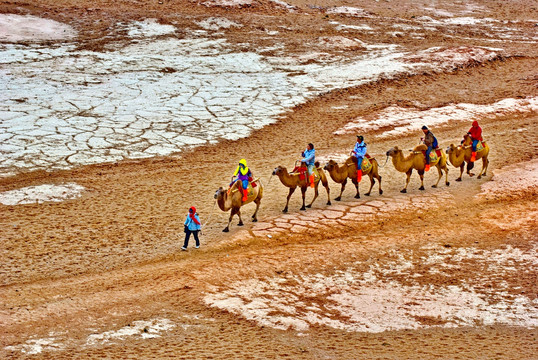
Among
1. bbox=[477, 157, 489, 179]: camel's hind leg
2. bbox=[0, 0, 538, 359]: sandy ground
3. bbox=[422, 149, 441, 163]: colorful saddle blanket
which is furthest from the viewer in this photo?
bbox=[477, 157, 489, 179]: camel's hind leg

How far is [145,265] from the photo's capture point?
1113 cm

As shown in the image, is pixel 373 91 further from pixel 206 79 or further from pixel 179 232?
pixel 179 232

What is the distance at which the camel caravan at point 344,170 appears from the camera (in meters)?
12.7

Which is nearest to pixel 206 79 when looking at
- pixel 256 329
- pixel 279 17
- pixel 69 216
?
pixel 279 17

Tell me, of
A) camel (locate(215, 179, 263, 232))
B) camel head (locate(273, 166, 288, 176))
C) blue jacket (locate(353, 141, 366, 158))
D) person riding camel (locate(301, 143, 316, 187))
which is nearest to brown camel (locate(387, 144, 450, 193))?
blue jacket (locate(353, 141, 366, 158))

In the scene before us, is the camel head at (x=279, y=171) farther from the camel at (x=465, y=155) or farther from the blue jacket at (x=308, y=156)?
the camel at (x=465, y=155)

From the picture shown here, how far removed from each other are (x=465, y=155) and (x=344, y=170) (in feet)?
12.0

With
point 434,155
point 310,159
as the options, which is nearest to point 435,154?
point 434,155

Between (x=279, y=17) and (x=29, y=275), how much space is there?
75.5 ft

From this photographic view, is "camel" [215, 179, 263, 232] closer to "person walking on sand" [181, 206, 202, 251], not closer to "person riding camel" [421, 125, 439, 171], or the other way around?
"person walking on sand" [181, 206, 202, 251]

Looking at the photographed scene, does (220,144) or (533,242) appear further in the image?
(220,144)

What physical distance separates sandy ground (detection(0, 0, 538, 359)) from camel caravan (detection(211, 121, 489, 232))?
1.36ft

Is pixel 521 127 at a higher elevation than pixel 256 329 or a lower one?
higher

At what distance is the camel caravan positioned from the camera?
12703 mm
